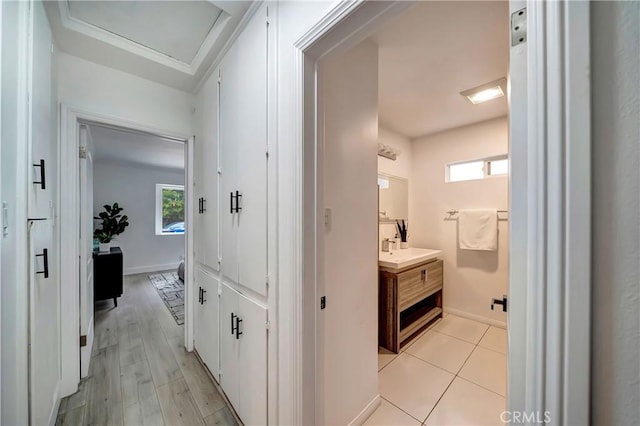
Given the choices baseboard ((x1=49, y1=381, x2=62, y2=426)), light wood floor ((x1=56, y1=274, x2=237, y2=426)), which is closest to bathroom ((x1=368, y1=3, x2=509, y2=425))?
light wood floor ((x1=56, y1=274, x2=237, y2=426))

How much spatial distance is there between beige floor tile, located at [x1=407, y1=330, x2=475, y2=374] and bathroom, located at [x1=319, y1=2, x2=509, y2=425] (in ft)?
0.04

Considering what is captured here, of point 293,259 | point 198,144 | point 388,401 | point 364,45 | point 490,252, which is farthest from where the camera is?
point 490,252

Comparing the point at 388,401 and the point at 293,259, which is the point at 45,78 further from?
the point at 388,401

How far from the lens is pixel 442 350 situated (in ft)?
7.65

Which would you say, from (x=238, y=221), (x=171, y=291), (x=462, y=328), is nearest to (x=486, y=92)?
(x=238, y=221)

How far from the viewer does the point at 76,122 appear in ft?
5.70

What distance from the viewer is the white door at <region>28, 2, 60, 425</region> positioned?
A: 109 centimetres

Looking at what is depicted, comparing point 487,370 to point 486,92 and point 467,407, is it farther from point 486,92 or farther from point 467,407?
point 486,92

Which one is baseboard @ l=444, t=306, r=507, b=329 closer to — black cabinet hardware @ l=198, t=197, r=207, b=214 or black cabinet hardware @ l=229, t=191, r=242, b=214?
black cabinet hardware @ l=229, t=191, r=242, b=214

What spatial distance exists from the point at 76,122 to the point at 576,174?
272 cm

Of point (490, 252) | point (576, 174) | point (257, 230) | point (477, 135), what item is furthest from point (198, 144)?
point (490, 252)

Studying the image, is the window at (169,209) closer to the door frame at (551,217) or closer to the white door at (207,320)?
the white door at (207,320)

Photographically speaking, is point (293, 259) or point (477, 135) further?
point (477, 135)

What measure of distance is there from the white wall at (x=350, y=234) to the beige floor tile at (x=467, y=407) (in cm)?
49
